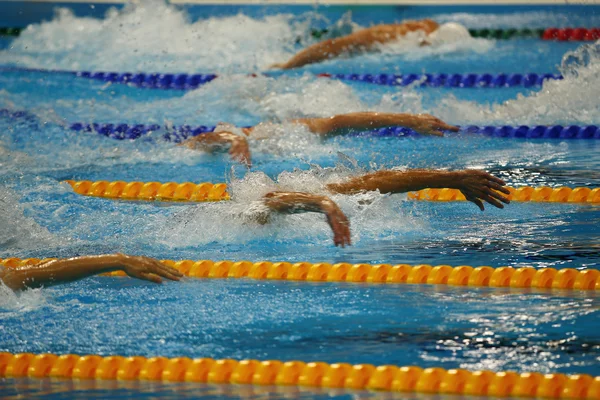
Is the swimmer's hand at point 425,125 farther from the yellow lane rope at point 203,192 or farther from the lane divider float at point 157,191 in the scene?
the lane divider float at point 157,191

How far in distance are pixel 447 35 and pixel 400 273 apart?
591 cm

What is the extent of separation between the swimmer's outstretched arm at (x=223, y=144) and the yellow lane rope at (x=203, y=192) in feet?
0.62

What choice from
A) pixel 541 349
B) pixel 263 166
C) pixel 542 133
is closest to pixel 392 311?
pixel 541 349

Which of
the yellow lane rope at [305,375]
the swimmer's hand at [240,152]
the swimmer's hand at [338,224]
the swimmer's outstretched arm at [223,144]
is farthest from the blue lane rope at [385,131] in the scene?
the yellow lane rope at [305,375]

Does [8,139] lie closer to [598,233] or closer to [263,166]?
[263,166]

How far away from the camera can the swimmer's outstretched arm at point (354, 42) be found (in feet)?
27.6

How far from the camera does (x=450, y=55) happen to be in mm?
8953

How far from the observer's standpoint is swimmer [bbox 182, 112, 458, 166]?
17.1ft

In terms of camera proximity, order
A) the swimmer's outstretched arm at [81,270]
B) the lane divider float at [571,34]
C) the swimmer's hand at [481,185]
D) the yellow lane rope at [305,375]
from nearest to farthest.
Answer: the yellow lane rope at [305,375]
the swimmer's outstretched arm at [81,270]
the swimmer's hand at [481,185]
the lane divider float at [571,34]

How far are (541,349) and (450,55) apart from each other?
6.39 meters

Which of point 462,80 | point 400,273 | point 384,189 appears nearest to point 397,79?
point 462,80

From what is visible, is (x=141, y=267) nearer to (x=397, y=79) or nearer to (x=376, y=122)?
(x=376, y=122)

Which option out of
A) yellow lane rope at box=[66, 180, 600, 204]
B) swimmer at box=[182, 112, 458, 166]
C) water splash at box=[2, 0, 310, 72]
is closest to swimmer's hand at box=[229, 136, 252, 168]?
swimmer at box=[182, 112, 458, 166]

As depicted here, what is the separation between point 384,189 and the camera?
4121 mm
